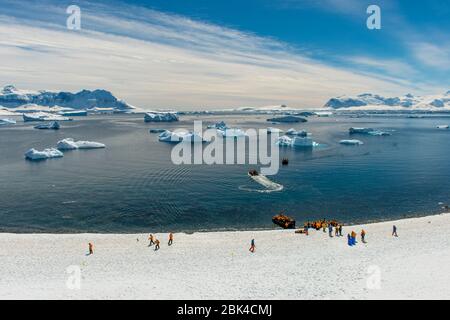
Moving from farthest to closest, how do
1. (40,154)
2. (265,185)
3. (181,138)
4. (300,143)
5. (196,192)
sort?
(181,138) < (300,143) < (40,154) < (265,185) < (196,192)

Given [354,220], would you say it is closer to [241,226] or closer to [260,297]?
[241,226]

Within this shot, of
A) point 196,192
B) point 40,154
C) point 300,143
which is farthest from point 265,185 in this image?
point 40,154

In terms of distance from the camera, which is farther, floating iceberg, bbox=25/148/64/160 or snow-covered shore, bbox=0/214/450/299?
floating iceberg, bbox=25/148/64/160

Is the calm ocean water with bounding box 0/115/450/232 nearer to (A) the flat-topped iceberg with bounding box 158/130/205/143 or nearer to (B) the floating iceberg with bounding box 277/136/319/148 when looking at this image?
(B) the floating iceberg with bounding box 277/136/319/148

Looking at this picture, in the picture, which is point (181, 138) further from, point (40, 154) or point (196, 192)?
point (196, 192)

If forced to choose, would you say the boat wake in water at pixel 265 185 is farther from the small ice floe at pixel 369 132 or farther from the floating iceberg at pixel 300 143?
the small ice floe at pixel 369 132

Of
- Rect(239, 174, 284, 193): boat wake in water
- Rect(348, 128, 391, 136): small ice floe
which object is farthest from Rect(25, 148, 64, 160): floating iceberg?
Rect(348, 128, 391, 136): small ice floe
